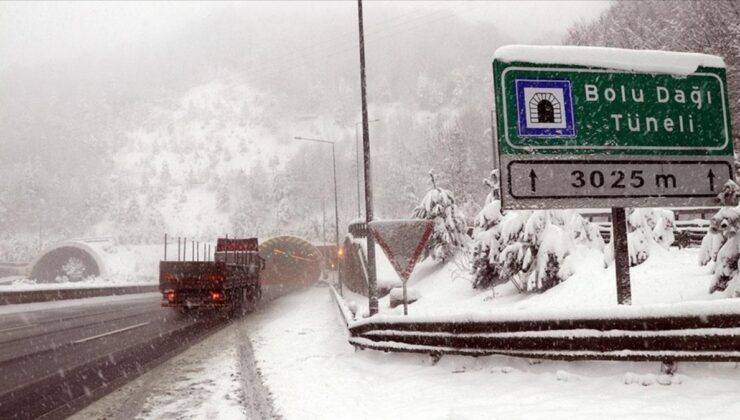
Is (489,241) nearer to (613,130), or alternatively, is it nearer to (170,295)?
(170,295)

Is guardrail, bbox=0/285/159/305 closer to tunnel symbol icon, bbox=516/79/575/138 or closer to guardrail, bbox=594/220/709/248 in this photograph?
guardrail, bbox=594/220/709/248

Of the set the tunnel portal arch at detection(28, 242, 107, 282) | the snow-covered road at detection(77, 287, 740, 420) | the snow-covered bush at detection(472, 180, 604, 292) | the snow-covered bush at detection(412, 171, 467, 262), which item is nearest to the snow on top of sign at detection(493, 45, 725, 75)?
the snow-covered road at detection(77, 287, 740, 420)

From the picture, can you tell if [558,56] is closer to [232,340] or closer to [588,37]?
[232,340]

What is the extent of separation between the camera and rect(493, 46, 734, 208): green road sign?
6.36 meters

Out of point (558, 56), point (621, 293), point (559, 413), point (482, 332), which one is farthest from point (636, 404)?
point (558, 56)

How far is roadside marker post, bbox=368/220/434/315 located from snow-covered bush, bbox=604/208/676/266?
26.6 ft

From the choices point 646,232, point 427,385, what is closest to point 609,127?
point 427,385

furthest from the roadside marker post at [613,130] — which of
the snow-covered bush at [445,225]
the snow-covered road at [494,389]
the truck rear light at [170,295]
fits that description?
the snow-covered bush at [445,225]

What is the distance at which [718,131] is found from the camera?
6.67 meters

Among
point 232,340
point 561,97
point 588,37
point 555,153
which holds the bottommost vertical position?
point 232,340

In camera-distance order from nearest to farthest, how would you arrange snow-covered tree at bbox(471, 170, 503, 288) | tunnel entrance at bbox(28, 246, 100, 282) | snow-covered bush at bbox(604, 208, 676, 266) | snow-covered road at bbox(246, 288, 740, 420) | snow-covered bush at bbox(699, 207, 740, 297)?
snow-covered road at bbox(246, 288, 740, 420), snow-covered bush at bbox(699, 207, 740, 297), snow-covered bush at bbox(604, 208, 676, 266), snow-covered tree at bbox(471, 170, 503, 288), tunnel entrance at bbox(28, 246, 100, 282)

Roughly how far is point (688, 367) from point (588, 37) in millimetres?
62351

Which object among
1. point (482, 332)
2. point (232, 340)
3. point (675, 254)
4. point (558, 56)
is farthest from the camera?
point (675, 254)

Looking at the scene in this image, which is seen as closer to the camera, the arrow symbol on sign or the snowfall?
the snowfall
